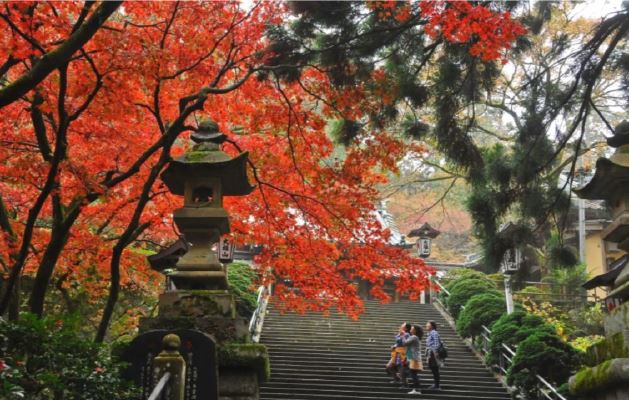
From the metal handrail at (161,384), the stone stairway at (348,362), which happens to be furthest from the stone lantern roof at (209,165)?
the stone stairway at (348,362)

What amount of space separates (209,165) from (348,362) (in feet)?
35.0

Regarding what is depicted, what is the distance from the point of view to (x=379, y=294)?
37.9 ft

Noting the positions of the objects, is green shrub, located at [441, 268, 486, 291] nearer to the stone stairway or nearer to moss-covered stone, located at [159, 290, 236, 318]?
the stone stairway

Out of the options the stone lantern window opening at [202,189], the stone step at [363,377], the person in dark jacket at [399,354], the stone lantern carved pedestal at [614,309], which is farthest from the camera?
the stone step at [363,377]

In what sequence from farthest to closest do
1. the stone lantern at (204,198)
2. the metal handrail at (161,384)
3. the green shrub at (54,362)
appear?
the stone lantern at (204,198), the metal handrail at (161,384), the green shrub at (54,362)

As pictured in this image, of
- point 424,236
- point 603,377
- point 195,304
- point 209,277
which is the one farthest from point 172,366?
point 424,236

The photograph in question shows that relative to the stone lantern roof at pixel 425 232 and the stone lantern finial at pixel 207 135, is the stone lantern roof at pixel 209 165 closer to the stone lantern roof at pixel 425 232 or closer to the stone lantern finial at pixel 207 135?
the stone lantern finial at pixel 207 135

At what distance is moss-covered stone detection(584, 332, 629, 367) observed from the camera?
5269 mm

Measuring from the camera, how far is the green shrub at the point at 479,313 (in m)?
17.9

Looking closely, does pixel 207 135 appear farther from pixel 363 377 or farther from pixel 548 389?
pixel 363 377

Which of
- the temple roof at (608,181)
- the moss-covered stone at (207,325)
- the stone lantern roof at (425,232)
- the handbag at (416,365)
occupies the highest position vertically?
the stone lantern roof at (425,232)

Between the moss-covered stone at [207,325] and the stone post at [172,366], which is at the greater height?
the moss-covered stone at [207,325]

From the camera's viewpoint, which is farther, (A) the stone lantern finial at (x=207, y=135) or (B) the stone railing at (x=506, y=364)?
(B) the stone railing at (x=506, y=364)

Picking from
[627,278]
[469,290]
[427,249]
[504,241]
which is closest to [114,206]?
[504,241]
